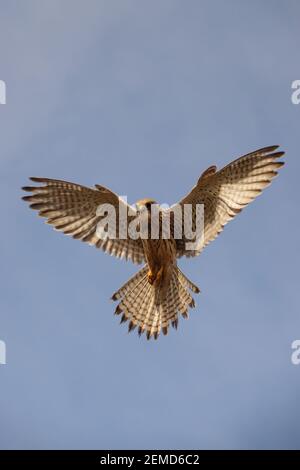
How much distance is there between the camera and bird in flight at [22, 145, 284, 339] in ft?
55.2

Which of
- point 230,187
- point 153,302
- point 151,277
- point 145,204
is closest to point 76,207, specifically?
point 145,204

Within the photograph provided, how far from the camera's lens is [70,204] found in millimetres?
17375

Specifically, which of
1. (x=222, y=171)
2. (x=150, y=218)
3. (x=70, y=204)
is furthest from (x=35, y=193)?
(x=222, y=171)

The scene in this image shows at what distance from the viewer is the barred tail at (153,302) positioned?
1730 cm

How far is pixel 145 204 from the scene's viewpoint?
1703cm

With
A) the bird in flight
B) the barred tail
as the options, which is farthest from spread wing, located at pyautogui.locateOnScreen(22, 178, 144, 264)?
the barred tail

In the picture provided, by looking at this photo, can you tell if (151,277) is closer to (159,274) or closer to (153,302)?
(159,274)

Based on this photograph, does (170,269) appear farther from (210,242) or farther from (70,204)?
(70,204)

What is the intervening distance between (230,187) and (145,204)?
134 centimetres

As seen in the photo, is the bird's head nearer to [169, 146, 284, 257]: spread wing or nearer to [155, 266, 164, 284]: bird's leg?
[169, 146, 284, 257]: spread wing

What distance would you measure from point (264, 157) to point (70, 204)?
3.15 meters

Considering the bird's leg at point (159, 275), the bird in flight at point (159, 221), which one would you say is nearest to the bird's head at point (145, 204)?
the bird in flight at point (159, 221)

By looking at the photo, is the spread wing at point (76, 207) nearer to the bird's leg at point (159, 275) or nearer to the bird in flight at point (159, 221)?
the bird in flight at point (159, 221)

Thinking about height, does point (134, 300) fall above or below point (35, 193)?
below
